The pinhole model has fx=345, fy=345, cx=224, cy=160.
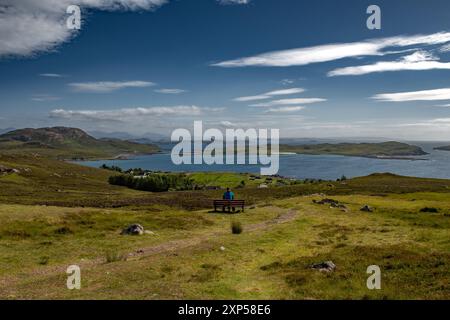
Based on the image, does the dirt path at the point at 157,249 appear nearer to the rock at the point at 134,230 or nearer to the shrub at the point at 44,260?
the shrub at the point at 44,260

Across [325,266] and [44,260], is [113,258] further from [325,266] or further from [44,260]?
[325,266]

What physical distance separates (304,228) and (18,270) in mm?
25508

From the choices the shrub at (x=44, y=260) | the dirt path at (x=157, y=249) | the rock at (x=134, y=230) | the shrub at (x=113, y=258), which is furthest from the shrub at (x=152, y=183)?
the shrub at (x=113, y=258)

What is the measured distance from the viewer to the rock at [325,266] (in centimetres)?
2068

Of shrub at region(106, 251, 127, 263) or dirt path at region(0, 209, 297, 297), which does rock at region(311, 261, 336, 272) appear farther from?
shrub at region(106, 251, 127, 263)

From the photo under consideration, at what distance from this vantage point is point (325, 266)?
833 inches

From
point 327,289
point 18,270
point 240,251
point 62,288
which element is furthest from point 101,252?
point 327,289

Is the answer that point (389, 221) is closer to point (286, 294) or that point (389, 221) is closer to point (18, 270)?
point (286, 294)

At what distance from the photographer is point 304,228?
35719 mm
